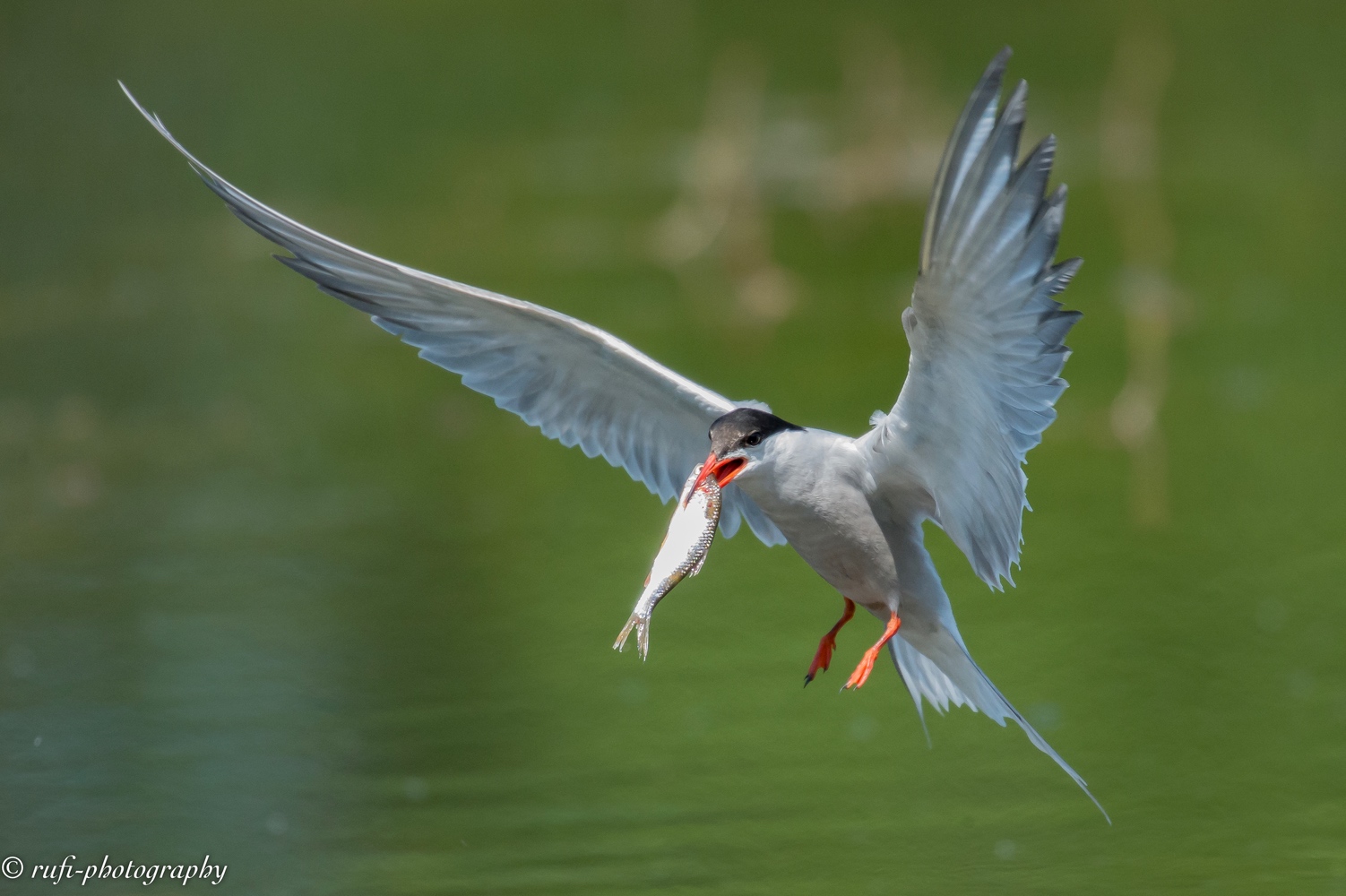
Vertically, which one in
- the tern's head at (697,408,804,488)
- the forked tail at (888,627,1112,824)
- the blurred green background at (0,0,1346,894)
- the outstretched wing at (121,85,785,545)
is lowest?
the blurred green background at (0,0,1346,894)

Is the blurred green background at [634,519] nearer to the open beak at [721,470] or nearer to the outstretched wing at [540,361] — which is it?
the outstretched wing at [540,361]

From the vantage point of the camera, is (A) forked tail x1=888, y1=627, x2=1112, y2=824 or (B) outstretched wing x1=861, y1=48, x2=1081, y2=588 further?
(A) forked tail x1=888, y1=627, x2=1112, y2=824

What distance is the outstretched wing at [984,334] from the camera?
464 centimetres

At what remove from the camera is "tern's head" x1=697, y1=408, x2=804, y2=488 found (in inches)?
213

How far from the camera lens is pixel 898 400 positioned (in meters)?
5.31

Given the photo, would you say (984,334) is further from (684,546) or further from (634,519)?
(634,519)

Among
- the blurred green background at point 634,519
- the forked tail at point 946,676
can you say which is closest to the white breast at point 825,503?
the forked tail at point 946,676

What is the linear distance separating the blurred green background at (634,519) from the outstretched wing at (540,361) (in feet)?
3.96

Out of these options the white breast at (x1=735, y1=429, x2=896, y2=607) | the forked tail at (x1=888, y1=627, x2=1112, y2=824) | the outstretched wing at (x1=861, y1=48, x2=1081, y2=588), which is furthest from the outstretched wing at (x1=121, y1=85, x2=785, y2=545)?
the outstretched wing at (x1=861, y1=48, x2=1081, y2=588)

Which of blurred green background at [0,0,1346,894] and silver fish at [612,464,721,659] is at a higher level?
silver fish at [612,464,721,659]

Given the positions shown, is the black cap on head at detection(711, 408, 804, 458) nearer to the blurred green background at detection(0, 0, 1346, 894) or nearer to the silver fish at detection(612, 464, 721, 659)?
the silver fish at detection(612, 464, 721, 659)

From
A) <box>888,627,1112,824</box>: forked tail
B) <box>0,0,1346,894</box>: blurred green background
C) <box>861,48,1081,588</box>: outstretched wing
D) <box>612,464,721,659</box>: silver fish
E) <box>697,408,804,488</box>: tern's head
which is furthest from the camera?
<box>0,0,1346,894</box>: blurred green background

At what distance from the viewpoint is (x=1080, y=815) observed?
6.34m

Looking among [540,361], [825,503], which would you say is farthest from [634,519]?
[825,503]
